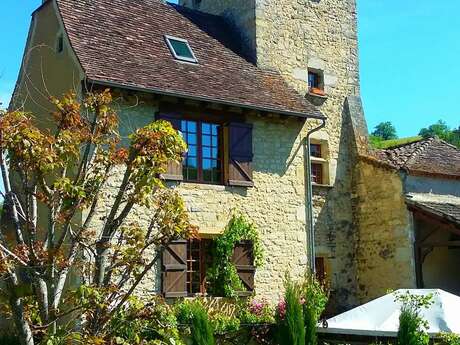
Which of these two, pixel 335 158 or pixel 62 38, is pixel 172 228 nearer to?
pixel 62 38

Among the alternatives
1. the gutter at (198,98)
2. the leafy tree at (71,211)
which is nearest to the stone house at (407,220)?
the gutter at (198,98)

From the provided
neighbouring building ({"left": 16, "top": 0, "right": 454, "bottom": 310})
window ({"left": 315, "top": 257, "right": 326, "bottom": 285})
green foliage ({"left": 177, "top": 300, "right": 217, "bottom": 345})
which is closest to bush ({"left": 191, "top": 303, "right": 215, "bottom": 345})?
green foliage ({"left": 177, "top": 300, "right": 217, "bottom": 345})

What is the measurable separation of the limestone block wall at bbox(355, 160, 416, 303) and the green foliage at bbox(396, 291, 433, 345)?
587cm

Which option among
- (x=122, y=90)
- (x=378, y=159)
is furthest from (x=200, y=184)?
(x=378, y=159)

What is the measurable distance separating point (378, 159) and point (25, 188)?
1060 centimetres

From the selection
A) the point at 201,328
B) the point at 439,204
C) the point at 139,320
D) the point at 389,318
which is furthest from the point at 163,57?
the point at 139,320

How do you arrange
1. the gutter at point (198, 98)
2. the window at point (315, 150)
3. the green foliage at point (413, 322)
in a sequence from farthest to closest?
1. the window at point (315, 150)
2. the gutter at point (198, 98)
3. the green foliage at point (413, 322)

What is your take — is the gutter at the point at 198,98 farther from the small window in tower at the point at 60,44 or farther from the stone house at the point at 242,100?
the small window in tower at the point at 60,44

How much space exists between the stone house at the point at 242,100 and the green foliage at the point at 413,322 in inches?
185

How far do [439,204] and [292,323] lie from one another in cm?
603

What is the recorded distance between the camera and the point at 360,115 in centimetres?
1653

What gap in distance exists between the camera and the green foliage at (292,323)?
1070 cm

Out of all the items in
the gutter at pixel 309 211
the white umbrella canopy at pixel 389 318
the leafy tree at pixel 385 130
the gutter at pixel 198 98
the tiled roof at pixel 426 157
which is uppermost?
the leafy tree at pixel 385 130

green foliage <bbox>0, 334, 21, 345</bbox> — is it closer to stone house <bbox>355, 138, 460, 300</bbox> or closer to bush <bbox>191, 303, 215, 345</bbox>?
bush <bbox>191, 303, 215, 345</bbox>
